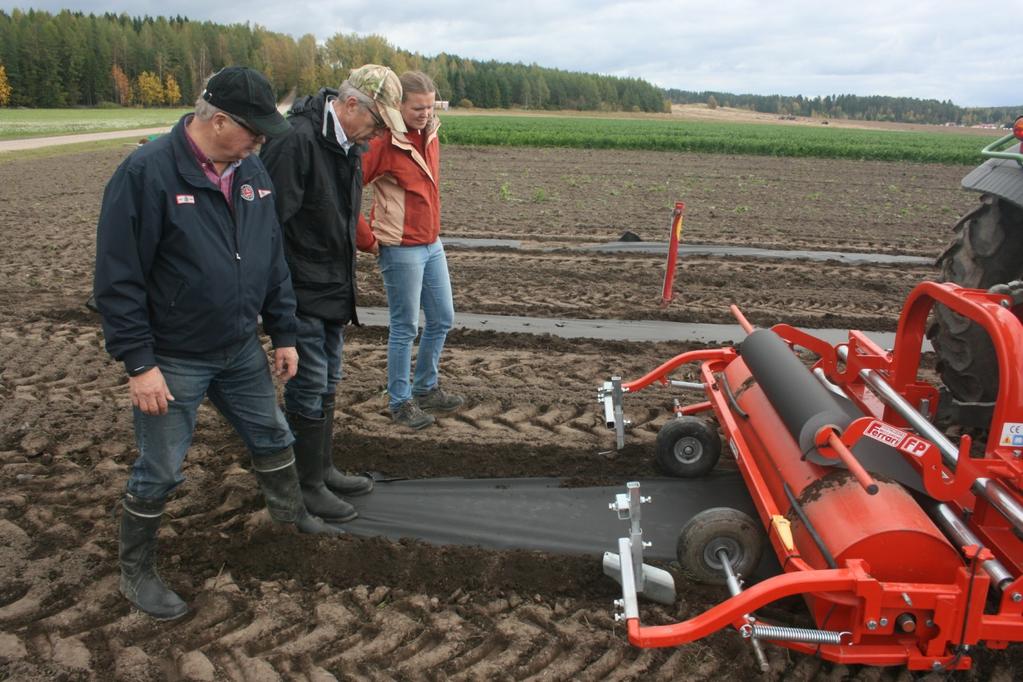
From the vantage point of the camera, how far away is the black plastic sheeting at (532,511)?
3.79 m

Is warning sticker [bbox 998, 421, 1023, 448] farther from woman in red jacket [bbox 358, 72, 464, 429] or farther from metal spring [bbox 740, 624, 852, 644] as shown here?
woman in red jacket [bbox 358, 72, 464, 429]

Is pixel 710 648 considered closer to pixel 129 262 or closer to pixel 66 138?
pixel 129 262

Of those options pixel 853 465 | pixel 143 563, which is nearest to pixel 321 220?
pixel 143 563

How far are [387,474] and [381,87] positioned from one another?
198 centimetres

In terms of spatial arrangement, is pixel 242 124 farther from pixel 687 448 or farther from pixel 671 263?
pixel 671 263

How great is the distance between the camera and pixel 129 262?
2.74m

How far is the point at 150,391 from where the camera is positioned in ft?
9.31

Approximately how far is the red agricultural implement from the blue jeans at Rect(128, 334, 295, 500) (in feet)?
4.92

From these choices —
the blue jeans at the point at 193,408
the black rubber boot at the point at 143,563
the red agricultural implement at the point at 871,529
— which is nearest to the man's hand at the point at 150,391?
the blue jeans at the point at 193,408

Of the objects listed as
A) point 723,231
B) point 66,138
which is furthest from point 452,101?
point 723,231

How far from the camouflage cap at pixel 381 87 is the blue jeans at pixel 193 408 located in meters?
1.20

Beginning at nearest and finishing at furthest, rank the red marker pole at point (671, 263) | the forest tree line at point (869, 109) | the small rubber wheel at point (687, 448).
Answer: the small rubber wheel at point (687, 448) < the red marker pole at point (671, 263) < the forest tree line at point (869, 109)

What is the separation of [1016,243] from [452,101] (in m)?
79.2

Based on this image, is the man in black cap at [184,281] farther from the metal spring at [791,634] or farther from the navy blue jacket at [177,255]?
the metal spring at [791,634]
